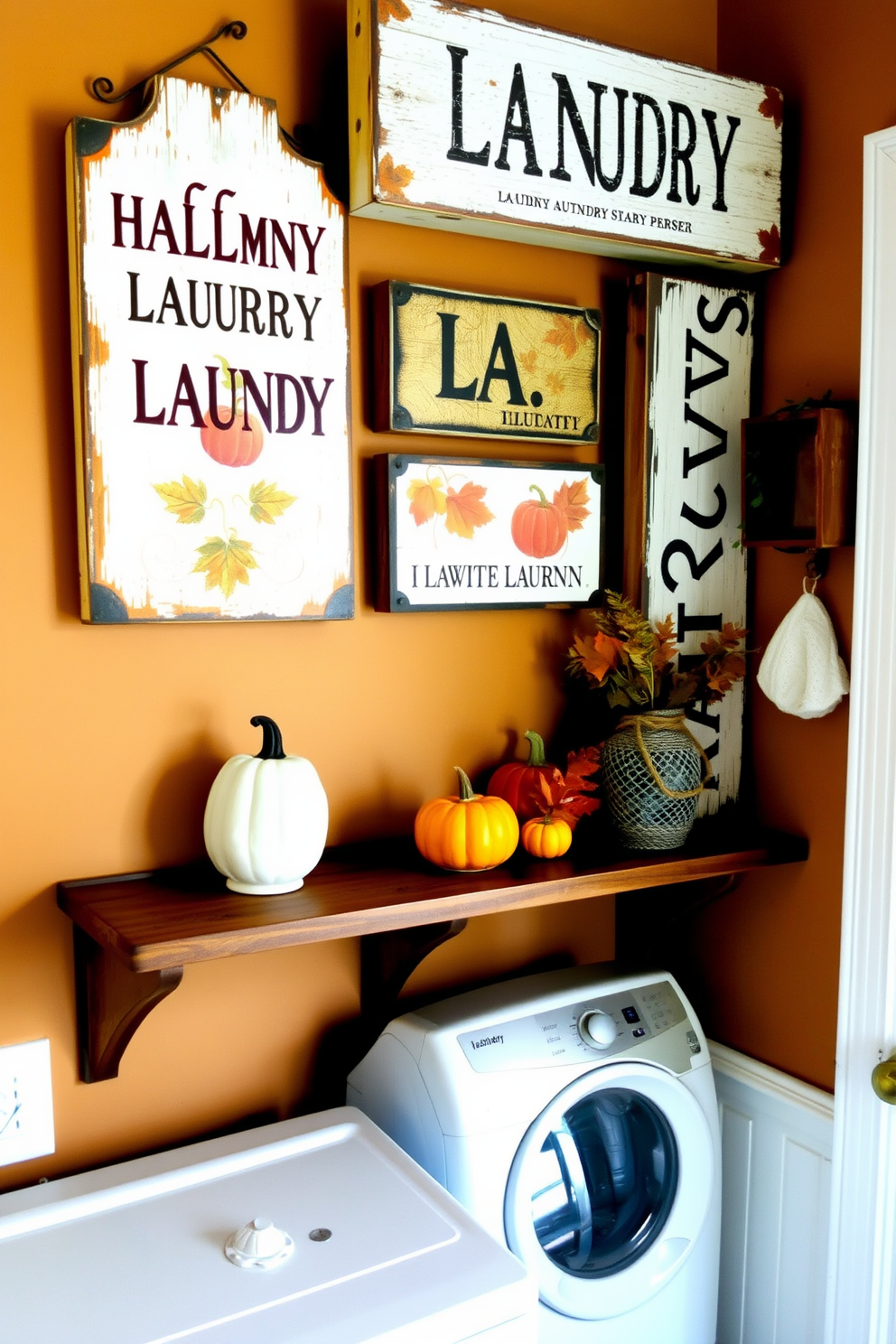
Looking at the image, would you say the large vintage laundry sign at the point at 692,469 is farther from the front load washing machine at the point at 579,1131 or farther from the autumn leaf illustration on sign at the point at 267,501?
the autumn leaf illustration on sign at the point at 267,501

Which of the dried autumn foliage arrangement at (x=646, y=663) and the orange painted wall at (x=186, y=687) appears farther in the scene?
the dried autumn foliage arrangement at (x=646, y=663)

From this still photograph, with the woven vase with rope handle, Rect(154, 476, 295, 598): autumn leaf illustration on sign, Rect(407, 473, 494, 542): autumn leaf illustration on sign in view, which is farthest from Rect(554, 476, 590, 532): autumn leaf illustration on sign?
Rect(154, 476, 295, 598): autumn leaf illustration on sign

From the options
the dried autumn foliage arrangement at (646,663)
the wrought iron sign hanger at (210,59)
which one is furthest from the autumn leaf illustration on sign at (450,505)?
the wrought iron sign hanger at (210,59)

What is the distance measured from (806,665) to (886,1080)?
2.01 ft

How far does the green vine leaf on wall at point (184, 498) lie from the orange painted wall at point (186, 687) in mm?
125

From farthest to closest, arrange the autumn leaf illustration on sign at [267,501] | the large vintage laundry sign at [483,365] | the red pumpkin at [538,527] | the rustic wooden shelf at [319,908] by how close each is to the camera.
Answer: the red pumpkin at [538,527]
the large vintage laundry sign at [483,365]
the autumn leaf illustration on sign at [267,501]
the rustic wooden shelf at [319,908]

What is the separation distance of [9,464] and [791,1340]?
1.78m

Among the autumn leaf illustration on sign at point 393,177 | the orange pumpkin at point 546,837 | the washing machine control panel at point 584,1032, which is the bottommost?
the washing machine control panel at point 584,1032

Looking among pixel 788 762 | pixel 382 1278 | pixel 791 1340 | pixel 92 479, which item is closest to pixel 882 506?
pixel 788 762

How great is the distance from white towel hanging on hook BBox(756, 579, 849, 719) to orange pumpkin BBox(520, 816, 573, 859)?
1.36 feet

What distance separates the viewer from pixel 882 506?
5.15 ft

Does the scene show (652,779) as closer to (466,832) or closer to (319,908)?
(466,832)

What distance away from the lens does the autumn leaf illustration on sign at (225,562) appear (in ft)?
4.75

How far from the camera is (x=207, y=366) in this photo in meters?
1.43
